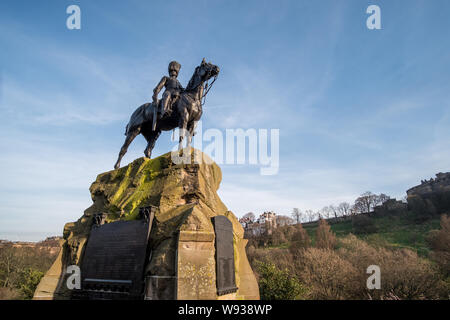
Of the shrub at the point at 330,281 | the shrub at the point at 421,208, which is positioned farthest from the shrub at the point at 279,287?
the shrub at the point at 421,208

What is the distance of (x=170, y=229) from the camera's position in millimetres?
4887

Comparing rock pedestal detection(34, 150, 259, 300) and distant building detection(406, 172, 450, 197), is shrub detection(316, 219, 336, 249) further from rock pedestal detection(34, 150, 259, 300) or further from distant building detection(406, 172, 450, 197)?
distant building detection(406, 172, 450, 197)

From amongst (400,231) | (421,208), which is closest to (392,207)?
(421,208)

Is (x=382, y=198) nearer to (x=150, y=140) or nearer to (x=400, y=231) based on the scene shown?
(x=400, y=231)

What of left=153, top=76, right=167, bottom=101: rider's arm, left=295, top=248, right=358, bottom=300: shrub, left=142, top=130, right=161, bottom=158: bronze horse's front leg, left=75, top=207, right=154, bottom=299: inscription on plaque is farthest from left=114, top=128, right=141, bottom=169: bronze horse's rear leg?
left=295, top=248, right=358, bottom=300: shrub

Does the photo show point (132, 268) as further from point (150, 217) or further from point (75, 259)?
point (75, 259)

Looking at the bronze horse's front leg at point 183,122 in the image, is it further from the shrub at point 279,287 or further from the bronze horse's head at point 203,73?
the shrub at point 279,287

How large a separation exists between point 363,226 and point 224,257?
54205 millimetres

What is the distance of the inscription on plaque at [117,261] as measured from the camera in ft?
15.1

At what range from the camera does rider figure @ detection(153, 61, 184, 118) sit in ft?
25.5

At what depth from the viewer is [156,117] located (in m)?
8.04

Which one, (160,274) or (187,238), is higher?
(187,238)
